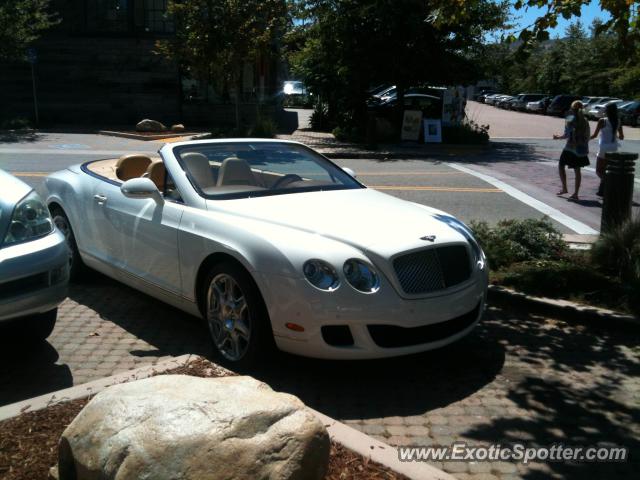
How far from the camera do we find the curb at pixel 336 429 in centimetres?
308

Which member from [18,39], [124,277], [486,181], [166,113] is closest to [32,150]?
[18,39]

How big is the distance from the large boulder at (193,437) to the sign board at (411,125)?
21264 mm

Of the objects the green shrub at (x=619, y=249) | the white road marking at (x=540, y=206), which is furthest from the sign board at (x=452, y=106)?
the green shrub at (x=619, y=249)

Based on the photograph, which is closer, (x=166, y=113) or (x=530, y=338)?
(x=530, y=338)

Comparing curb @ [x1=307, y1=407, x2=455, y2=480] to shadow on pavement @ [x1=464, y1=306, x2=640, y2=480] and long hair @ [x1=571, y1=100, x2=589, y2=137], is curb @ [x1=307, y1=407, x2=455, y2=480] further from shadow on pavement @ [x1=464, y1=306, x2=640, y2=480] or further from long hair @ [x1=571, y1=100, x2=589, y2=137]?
long hair @ [x1=571, y1=100, x2=589, y2=137]

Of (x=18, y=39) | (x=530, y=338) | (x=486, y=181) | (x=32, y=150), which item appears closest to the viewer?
(x=530, y=338)

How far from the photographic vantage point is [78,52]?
2811 centimetres

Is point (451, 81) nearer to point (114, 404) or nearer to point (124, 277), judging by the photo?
point (124, 277)

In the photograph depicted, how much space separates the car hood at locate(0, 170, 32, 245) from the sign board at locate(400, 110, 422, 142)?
64.6ft

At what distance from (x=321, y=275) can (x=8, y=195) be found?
2114 millimetres

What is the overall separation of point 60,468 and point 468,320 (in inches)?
111

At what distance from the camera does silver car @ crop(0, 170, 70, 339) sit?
4.28 metres

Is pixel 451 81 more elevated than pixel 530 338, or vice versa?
pixel 451 81

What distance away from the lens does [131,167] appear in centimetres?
668
